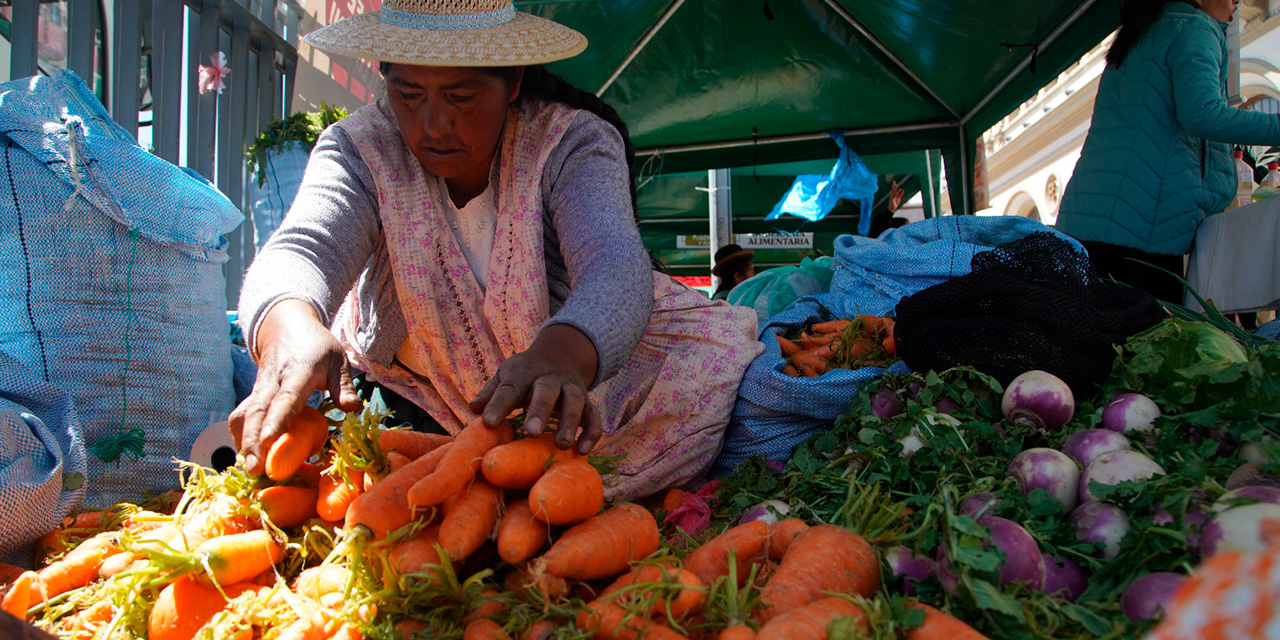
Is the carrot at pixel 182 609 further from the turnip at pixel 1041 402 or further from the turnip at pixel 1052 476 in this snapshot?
the turnip at pixel 1041 402

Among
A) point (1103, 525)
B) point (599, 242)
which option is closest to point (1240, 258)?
point (1103, 525)

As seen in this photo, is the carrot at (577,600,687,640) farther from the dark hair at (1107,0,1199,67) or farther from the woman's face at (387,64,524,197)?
the dark hair at (1107,0,1199,67)

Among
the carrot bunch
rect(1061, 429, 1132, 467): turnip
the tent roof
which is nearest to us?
rect(1061, 429, 1132, 467): turnip

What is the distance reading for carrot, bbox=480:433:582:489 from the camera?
4.25ft

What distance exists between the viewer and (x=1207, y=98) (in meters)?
2.99

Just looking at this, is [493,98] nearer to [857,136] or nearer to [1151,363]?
[1151,363]

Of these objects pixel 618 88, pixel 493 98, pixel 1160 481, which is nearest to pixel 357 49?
pixel 493 98

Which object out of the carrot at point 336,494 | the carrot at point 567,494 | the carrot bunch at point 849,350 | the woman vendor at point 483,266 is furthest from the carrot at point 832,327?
the carrot at point 336,494

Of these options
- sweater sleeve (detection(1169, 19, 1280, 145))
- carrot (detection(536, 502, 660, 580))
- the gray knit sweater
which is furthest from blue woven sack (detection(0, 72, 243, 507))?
sweater sleeve (detection(1169, 19, 1280, 145))

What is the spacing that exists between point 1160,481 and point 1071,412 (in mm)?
574

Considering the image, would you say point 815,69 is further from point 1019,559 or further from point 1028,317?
point 1019,559

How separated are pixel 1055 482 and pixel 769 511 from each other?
0.56m

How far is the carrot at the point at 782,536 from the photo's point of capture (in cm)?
141

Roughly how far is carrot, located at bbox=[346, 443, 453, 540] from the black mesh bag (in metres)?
1.37
